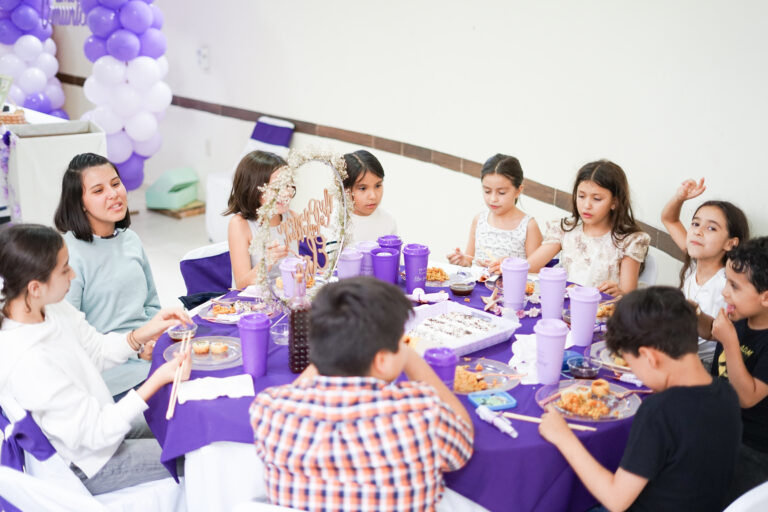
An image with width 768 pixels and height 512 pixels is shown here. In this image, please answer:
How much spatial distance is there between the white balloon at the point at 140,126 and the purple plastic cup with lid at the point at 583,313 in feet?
15.3

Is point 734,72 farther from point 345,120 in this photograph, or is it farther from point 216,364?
point 345,120

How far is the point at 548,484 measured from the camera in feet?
6.14

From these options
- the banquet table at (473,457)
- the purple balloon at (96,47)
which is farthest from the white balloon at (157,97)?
the banquet table at (473,457)

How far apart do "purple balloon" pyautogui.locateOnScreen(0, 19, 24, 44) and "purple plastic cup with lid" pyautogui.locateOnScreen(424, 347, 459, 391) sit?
5908 millimetres

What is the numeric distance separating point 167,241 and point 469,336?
4.53m

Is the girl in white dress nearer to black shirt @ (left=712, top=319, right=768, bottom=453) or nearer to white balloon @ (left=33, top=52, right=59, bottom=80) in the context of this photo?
black shirt @ (left=712, top=319, right=768, bottom=453)

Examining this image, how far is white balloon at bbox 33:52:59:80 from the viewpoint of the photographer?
23.1ft

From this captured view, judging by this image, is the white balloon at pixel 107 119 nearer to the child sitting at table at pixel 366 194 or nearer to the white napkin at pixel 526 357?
the child sitting at table at pixel 366 194

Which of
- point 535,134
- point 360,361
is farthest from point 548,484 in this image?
point 535,134

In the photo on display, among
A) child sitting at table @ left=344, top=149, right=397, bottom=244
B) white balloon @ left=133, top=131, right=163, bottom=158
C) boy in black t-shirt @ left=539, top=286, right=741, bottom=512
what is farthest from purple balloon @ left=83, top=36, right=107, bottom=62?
boy in black t-shirt @ left=539, top=286, right=741, bottom=512

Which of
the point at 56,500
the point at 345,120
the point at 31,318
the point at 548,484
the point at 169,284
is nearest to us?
the point at 56,500

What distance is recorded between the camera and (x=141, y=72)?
599 cm

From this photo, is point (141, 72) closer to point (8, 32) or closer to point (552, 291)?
point (8, 32)

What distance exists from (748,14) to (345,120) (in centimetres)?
321
